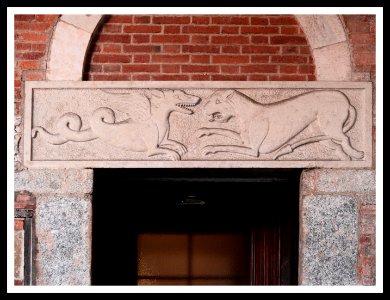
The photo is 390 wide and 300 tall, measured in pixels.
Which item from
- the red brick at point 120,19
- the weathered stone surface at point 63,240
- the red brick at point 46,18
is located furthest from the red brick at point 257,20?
the weathered stone surface at point 63,240

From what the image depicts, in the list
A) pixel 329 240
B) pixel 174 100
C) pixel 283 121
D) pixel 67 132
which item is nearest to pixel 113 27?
pixel 174 100

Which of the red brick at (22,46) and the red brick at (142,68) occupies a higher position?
the red brick at (22,46)

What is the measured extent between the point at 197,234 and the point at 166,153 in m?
0.97

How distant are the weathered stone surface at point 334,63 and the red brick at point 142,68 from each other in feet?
3.71

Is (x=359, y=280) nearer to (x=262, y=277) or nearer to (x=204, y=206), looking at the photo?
(x=262, y=277)

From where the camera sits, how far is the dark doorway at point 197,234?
14.8 feet

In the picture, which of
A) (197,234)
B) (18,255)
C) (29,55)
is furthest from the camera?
(197,234)

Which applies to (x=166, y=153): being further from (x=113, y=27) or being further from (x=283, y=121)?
(x=113, y=27)

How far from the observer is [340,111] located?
13.3 ft

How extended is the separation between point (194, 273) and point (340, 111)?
67.5 inches

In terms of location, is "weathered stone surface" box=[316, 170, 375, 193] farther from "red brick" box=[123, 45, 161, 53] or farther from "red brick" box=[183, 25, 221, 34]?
"red brick" box=[123, 45, 161, 53]

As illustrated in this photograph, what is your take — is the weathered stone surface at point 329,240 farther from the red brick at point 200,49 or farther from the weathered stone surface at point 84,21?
the weathered stone surface at point 84,21

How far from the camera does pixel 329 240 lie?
13.1 ft

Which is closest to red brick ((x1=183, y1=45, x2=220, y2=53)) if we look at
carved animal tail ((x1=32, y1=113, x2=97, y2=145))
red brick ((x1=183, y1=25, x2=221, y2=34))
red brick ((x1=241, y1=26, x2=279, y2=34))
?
red brick ((x1=183, y1=25, x2=221, y2=34))
